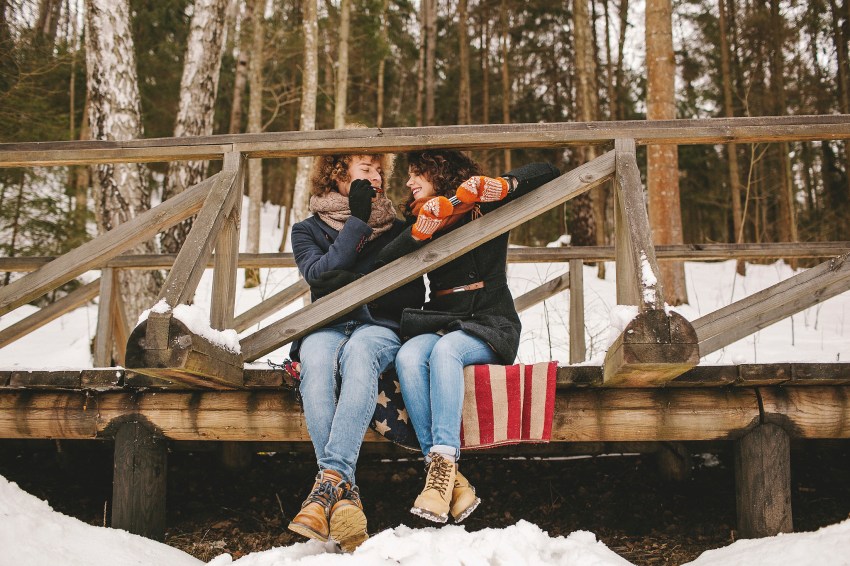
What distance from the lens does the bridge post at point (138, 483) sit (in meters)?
2.81

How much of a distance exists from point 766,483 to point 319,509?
195 cm

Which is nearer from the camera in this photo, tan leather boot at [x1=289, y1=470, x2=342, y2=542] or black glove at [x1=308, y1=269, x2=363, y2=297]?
tan leather boot at [x1=289, y1=470, x2=342, y2=542]

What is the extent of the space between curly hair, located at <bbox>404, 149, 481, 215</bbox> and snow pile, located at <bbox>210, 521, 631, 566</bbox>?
1.49 m

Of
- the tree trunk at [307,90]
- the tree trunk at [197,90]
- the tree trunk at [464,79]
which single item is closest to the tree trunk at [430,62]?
the tree trunk at [464,79]

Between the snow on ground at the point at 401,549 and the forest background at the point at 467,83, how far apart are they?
10.7 ft

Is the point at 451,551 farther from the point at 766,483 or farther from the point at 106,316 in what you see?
the point at 106,316

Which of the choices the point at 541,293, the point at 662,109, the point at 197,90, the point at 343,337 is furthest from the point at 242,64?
the point at 343,337

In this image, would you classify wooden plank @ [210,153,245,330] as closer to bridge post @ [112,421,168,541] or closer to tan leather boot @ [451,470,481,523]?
bridge post @ [112,421,168,541]

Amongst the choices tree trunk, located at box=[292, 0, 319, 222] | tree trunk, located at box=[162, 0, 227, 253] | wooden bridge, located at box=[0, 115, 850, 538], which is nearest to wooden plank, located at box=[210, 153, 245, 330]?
wooden bridge, located at box=[0, 115, 850, 538]

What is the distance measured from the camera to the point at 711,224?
855 inches

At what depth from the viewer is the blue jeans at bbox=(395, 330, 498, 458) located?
234cm

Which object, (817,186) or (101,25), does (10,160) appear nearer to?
(101,25)

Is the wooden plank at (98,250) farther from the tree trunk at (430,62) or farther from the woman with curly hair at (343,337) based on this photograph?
the tree trunk at (430,62)

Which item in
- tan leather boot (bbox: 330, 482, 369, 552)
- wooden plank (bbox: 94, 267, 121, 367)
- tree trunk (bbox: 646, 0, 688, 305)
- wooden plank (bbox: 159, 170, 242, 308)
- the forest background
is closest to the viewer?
tan leather boot (bbox: 330, 482, 369, 552)
